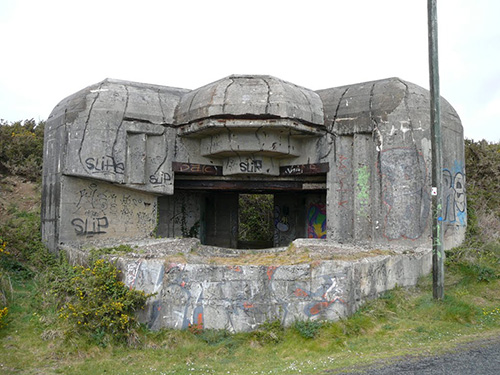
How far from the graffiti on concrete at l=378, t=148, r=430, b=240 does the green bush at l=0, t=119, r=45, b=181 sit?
12044 mm

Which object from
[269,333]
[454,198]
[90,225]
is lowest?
[269,333]

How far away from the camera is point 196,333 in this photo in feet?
20.5

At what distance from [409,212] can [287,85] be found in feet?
12.7

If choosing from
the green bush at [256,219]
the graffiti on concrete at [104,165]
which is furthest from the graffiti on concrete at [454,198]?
the green bush at [256,219]

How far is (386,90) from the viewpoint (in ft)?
30.8

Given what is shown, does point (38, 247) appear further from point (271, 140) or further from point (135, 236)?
point (271, 140)

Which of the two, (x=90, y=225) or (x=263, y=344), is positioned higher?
(x=90, y=225)

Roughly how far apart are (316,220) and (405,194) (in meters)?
5.02

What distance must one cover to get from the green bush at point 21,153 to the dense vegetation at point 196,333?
7.73 metres

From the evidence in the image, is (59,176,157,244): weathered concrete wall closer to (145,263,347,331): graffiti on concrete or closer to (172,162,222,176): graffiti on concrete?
(172,162,222,176): graffiti on concrete

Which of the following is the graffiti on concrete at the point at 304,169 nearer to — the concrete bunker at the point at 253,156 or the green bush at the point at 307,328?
the concrete bunker at the point at 253,156

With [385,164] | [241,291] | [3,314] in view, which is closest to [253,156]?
[385,164]

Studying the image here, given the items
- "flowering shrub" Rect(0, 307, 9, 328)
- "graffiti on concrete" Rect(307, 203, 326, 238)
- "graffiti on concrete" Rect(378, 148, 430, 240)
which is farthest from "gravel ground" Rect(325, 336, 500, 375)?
"graffiti on concrete" Rect(307, 203, 326, 238)

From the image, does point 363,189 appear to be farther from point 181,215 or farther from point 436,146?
point 181,215
